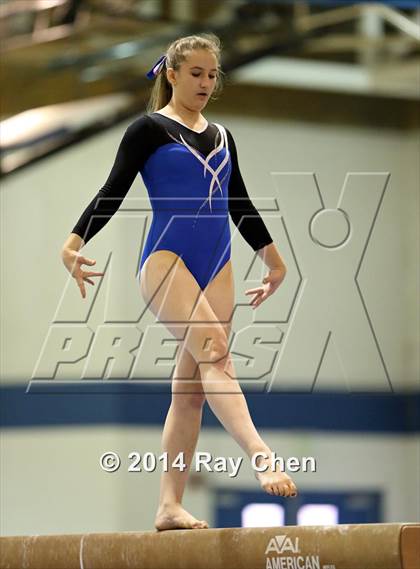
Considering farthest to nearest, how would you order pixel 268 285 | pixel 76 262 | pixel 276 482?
pixel 268 285 < pixel 76 262 < pixel 276 482

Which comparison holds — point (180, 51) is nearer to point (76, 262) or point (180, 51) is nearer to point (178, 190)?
point (178, 190)

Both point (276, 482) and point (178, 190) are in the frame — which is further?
point (178, 190)

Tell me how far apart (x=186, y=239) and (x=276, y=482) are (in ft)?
2.57

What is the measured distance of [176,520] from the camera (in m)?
3.53

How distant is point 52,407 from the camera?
923 centimetres

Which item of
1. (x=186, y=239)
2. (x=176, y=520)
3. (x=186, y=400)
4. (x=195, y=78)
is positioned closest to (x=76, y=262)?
(x=186, y=239)

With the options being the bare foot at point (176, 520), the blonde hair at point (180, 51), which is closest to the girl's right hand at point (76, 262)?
the blonde hair at point (180, 51)

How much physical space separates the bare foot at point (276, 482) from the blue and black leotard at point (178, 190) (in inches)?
24.3

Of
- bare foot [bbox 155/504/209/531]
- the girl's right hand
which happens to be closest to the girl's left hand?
the girl's right hand

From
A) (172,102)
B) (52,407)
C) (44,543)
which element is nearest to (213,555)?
(44,543)

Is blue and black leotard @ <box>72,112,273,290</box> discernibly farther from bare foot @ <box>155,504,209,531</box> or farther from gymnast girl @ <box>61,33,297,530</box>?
bare foot @ <box>155,504,209,531</box>

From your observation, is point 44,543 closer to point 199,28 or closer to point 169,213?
point 169,213

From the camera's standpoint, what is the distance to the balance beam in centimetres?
285

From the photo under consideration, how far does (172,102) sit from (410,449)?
282 inches
